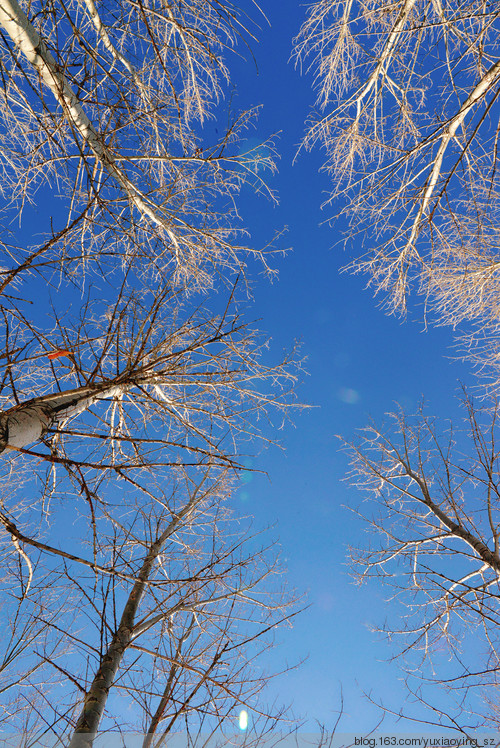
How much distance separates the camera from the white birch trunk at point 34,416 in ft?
5.55

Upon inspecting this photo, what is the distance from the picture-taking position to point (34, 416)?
187 centimetres

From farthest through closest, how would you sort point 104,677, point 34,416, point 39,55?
point 104,677, point 39,55, point 34,416

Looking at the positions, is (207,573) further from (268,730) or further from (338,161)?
(338,161)

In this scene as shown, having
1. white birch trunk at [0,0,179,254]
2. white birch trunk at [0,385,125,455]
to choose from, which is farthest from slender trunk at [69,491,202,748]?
white birch trunk at [0,0,179,254]

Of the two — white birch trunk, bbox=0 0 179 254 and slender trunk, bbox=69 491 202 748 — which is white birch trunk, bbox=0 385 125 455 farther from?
white birch trunk, bbox=0 0 179 254

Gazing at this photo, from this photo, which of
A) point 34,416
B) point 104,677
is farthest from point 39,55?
point 104,677

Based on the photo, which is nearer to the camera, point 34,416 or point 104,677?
point 34,416

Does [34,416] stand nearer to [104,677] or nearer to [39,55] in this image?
[39,55]

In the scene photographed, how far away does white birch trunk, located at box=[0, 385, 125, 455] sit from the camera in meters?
1.69

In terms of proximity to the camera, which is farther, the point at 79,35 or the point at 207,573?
the point at 207,573

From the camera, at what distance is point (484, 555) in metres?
3.66

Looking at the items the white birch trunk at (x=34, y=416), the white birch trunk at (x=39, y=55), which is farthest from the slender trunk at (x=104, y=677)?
the white birch trunk at (x=39, y=55)

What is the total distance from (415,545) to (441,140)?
421 cm

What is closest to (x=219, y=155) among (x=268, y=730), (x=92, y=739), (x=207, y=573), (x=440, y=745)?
(x=207, y=573)
